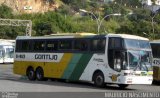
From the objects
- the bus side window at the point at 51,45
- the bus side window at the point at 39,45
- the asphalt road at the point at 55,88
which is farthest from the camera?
the bus side window at the point at 39,45

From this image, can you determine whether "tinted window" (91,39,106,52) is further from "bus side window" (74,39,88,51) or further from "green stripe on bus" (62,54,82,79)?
"green stripe on bus" (62,54,82,79)

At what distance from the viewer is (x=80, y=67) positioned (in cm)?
2597

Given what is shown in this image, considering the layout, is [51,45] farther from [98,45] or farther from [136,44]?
[136,44]

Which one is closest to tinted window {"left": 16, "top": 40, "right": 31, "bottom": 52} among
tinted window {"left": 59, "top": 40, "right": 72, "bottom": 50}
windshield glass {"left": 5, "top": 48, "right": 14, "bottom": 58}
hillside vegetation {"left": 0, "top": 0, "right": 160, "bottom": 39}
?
tinted window {"left": 59, "top": 40, "right": 72, "bottom": 50}

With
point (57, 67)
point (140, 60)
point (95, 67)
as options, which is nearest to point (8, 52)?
point (57, 67)

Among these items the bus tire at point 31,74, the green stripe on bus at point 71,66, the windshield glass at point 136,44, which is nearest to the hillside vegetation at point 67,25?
the bus tire at point 31,74

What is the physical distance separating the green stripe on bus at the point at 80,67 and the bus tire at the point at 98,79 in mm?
981

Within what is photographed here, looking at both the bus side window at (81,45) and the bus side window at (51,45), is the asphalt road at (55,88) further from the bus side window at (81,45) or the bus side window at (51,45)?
the bus side window at (51,45)

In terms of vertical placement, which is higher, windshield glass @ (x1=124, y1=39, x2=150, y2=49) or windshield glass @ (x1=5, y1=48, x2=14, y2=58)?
windshield glass @ (x1=124, y1=39, x2=150, y2=49)

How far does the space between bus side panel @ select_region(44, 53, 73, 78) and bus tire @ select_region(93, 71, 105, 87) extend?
87.0 inches

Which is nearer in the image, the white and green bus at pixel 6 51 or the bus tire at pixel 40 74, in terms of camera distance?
the bus tire at pixel 40 74

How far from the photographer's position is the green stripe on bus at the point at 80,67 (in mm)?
25525

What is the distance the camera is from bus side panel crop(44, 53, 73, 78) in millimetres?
26812

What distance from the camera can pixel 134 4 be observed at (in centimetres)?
19312
